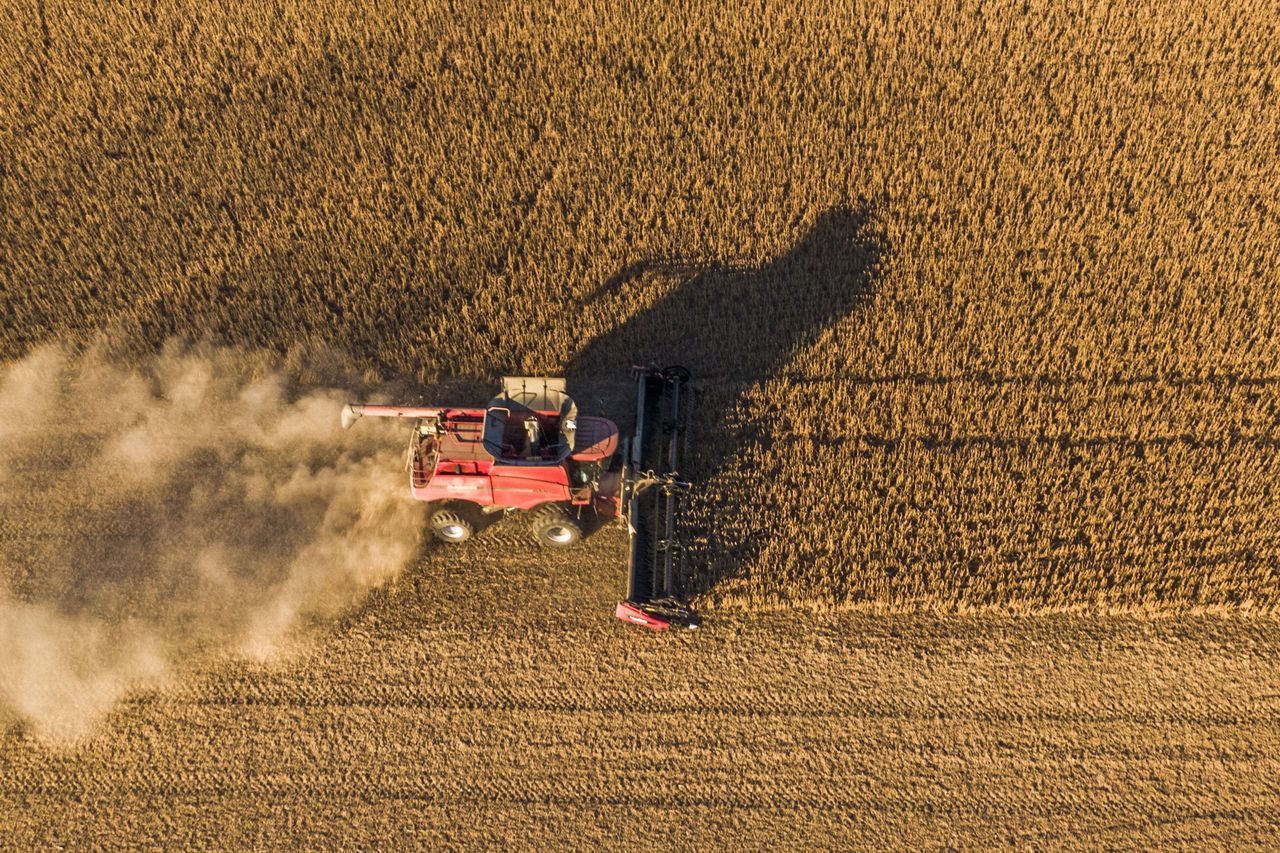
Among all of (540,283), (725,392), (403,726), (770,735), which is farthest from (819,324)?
(403,726)

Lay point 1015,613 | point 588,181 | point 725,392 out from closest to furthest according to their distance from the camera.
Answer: point 1015,613 → point 725,392 → point 588,181

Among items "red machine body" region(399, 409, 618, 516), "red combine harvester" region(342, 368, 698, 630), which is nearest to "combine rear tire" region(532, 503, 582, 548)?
"red combine harvester" region(342, 368, 698, 630)

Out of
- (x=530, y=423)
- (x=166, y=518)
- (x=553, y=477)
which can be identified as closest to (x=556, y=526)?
(x=553, y=477)

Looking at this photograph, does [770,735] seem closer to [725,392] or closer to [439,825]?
[439,825]

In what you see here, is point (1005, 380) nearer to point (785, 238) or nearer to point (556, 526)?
point (785, 238)

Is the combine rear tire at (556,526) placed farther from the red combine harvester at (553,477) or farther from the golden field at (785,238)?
the golden field at (785,238)
